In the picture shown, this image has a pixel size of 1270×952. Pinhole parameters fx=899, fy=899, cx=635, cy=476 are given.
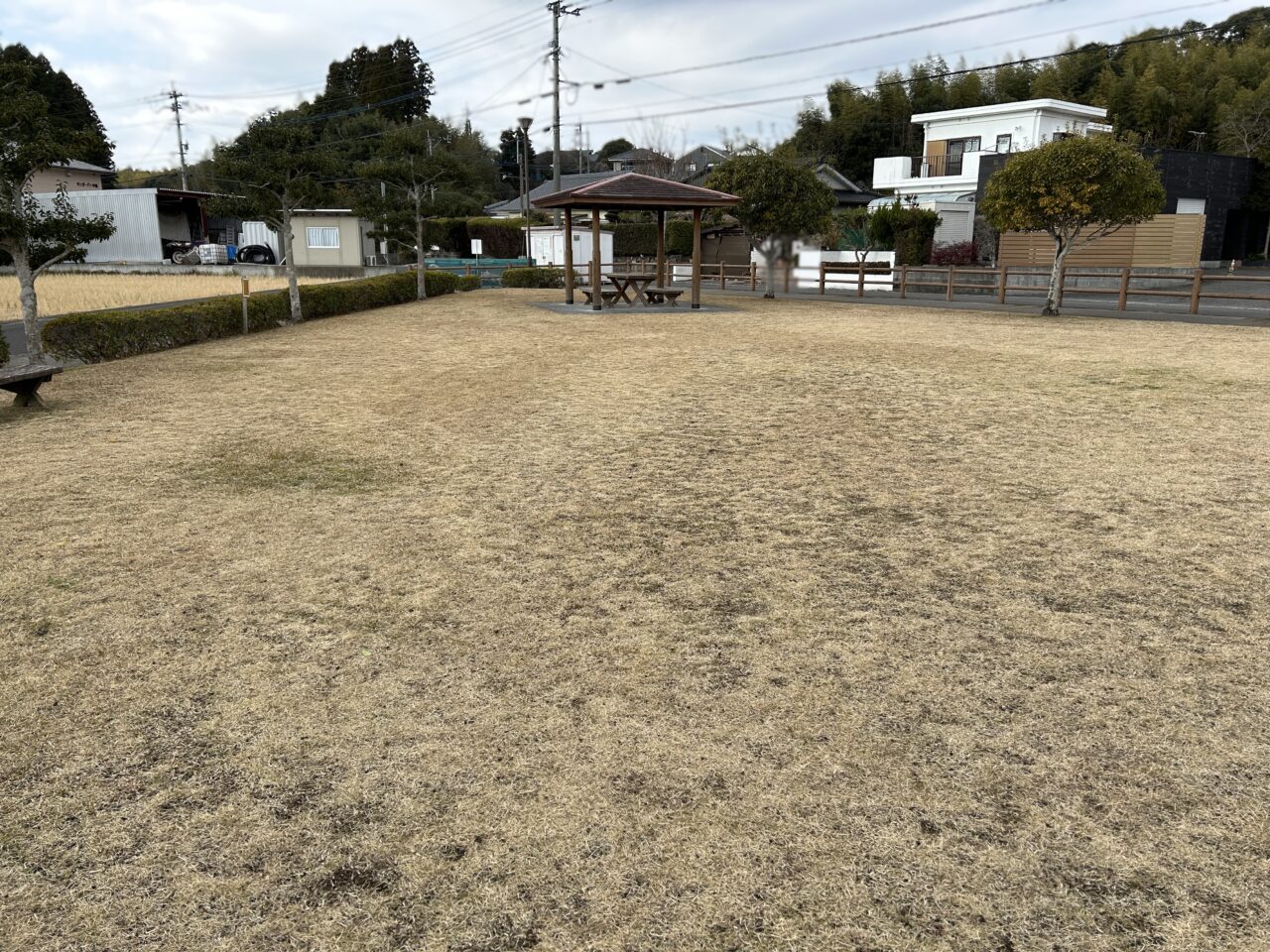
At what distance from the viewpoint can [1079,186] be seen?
668 inches

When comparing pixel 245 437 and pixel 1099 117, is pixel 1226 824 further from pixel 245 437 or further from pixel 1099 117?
pixel 1099 117

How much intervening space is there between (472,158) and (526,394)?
176 feet

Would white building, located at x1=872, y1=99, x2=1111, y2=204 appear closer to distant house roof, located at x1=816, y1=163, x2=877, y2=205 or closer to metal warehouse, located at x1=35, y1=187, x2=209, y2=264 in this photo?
distant house roof, located at x1=816, y1=163, x2=877, y2=205

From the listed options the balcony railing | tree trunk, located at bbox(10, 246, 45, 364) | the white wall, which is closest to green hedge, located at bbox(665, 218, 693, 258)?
the white wall

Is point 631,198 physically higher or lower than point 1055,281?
higher

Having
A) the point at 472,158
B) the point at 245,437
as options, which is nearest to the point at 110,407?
the point at 245,437

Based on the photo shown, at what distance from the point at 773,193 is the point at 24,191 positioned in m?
16.3

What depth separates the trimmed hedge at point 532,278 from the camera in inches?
1137

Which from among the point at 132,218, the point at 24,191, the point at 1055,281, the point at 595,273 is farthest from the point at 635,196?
the point at 132,218

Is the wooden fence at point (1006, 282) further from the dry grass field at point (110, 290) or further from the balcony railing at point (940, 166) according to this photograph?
the dry grass field at point (110, 290)

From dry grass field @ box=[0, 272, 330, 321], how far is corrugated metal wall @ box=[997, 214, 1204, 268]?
953 inches

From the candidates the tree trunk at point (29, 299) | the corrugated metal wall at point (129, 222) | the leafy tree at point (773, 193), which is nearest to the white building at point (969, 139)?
the leafy tree at point (773, 193)

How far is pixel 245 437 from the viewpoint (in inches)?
303

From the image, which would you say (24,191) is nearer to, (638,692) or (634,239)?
(638,692)
